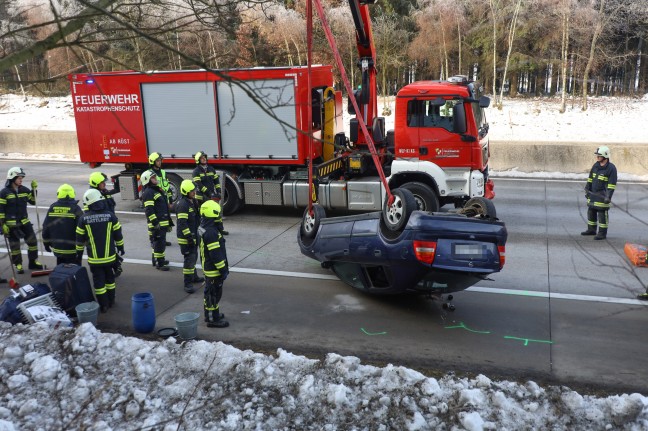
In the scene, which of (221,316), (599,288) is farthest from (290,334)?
(599,288)

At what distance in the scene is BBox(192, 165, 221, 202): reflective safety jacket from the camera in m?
11.5

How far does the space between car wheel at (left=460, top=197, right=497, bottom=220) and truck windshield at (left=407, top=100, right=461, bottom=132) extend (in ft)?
11.4

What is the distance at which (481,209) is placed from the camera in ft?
25.3

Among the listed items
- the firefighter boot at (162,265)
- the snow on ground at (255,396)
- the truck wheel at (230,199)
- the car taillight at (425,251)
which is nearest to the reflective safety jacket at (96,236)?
the firefighter boot at (162,265)

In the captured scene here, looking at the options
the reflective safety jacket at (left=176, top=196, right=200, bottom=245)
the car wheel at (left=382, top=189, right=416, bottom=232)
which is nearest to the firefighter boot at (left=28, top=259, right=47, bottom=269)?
the reflective safety jacket at (left=176, top=196, right=200, bottom=245)

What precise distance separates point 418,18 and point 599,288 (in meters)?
20.3

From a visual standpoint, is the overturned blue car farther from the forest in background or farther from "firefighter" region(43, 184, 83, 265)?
the forest in background

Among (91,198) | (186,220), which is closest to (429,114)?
(186,220)

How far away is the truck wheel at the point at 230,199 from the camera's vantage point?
13484 mm

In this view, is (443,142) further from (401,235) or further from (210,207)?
(210,207)

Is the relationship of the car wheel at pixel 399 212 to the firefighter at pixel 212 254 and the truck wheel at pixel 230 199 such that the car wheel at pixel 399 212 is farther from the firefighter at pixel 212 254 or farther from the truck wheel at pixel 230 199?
the truck wheel at pixel 230 199

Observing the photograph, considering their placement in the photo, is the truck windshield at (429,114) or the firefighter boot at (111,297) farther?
the truck windshield at (429,114)

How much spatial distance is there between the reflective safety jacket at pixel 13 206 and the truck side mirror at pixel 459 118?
24.6 feet

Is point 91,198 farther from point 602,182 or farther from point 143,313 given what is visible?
point 602,182
